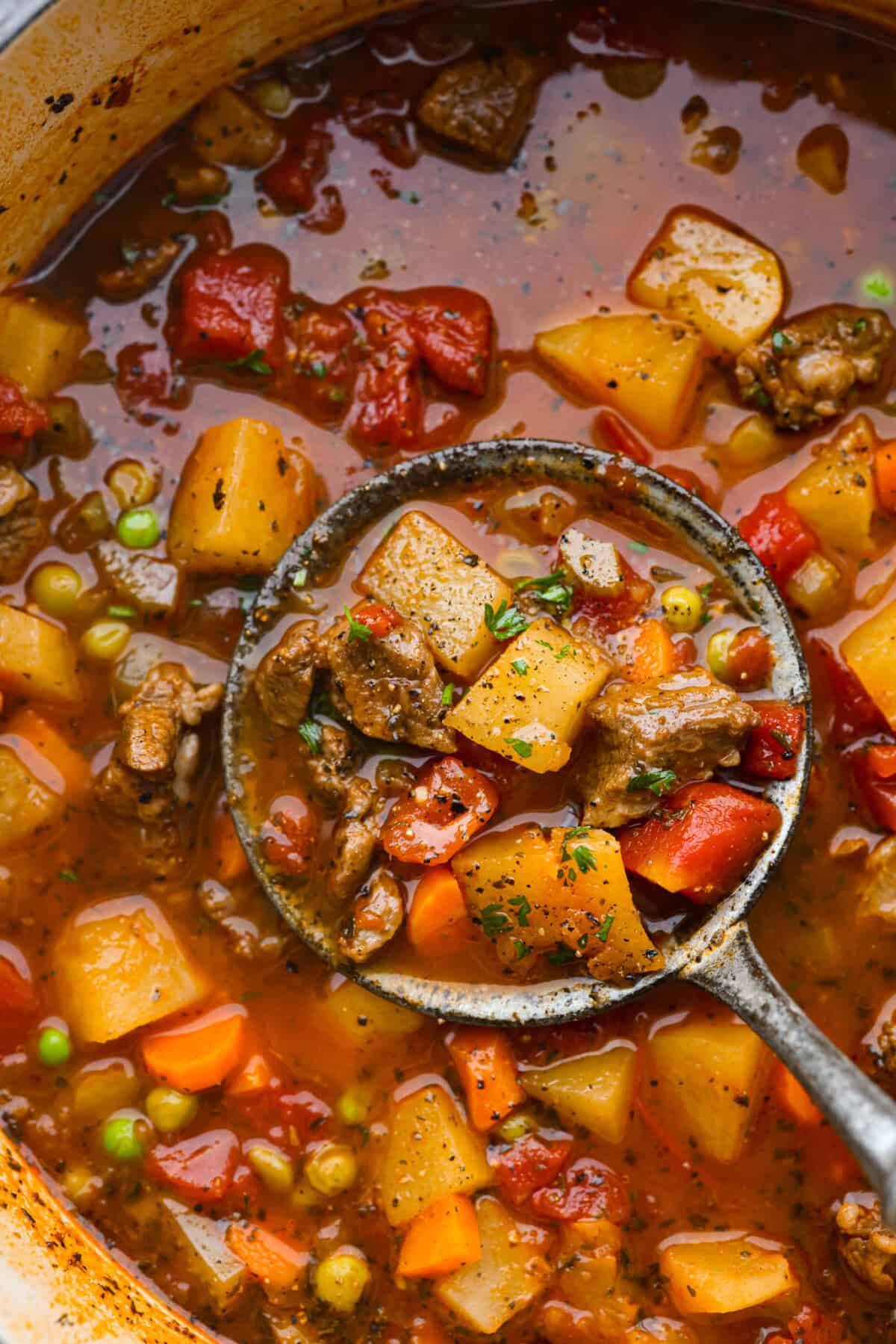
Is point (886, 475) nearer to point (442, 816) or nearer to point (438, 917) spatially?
point (442, 816)

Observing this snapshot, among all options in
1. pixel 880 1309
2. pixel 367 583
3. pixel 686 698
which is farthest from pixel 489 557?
pixel 880 1309

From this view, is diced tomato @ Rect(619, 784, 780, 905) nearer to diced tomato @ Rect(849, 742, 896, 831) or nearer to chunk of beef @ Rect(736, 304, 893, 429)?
diced tomato @ Rect(849, 742, 896, 831)


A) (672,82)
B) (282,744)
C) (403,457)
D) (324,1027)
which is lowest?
(324,1027)

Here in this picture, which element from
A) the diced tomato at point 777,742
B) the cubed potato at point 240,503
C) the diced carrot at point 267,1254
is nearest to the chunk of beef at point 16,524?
the cubed potato at point 240,503

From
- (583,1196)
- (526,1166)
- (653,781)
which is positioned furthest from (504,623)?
(583,1196)

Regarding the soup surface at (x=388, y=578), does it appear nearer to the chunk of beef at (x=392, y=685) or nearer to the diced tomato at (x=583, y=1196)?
the diced tomato at (x=583, y=1196)

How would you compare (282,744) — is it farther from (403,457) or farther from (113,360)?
(113,360)
